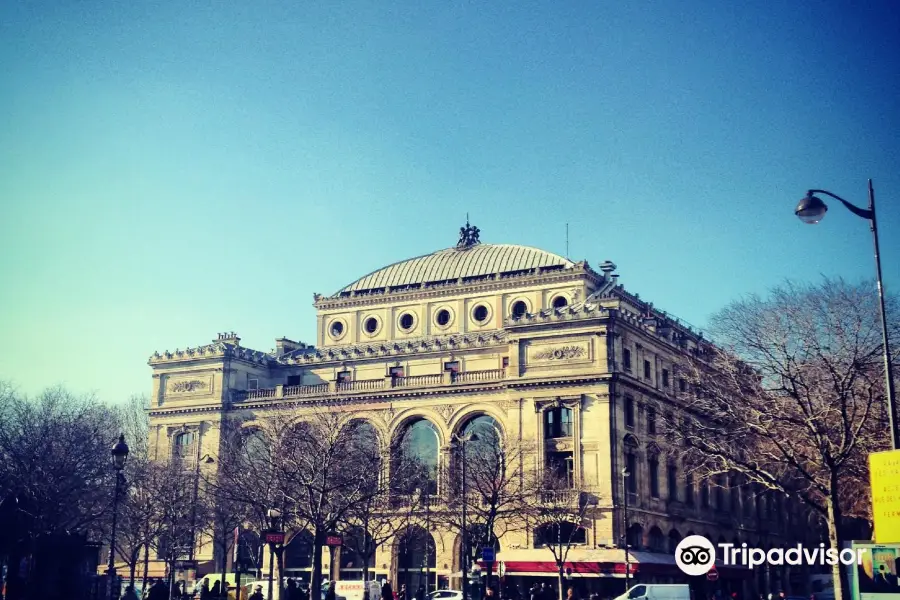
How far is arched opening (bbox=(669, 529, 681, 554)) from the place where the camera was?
→ 6462 centimetres

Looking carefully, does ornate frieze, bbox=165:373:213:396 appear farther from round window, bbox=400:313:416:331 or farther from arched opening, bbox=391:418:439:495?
arched opening, bbox=391:418:439:495

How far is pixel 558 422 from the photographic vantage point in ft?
204

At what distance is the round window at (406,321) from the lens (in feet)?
252

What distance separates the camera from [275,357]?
79750mm

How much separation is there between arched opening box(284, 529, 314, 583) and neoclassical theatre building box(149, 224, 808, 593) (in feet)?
0.33

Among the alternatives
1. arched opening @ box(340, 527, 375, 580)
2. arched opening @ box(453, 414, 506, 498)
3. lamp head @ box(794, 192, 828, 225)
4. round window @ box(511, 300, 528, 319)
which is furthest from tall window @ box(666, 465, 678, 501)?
lamp head @ box(794, 192, 828, 225)

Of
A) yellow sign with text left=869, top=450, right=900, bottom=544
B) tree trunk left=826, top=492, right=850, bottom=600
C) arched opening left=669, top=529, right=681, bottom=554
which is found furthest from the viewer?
arched opening left=669, top=529, right=681, bottom=554

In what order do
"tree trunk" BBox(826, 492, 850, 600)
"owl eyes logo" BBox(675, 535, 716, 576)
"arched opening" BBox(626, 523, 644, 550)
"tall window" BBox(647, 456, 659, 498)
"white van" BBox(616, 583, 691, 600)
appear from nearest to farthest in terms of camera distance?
1. "tree trunk" BBox(826, 492, 850, 600)
2. "white van" BBox(616, 583, 691, 600)
3. "owl eyes logo" BBox(675, 535, 716, 576)
4. "arched opening" BBox(626, 523, 644, 550)
5. "tall window" BBox(647, 456, 659, 498)

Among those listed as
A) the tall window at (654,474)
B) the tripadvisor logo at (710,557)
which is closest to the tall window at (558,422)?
the tall window at (654,474)

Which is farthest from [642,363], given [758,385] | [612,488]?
[758,385]

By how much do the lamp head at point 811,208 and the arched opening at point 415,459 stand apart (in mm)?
42357

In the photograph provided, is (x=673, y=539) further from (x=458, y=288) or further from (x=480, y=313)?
(x=458, y=288)

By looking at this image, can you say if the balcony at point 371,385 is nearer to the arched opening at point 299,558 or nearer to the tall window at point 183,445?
the tall window at point 183,445

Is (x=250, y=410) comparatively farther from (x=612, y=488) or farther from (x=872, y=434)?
(x=872, y=434)
